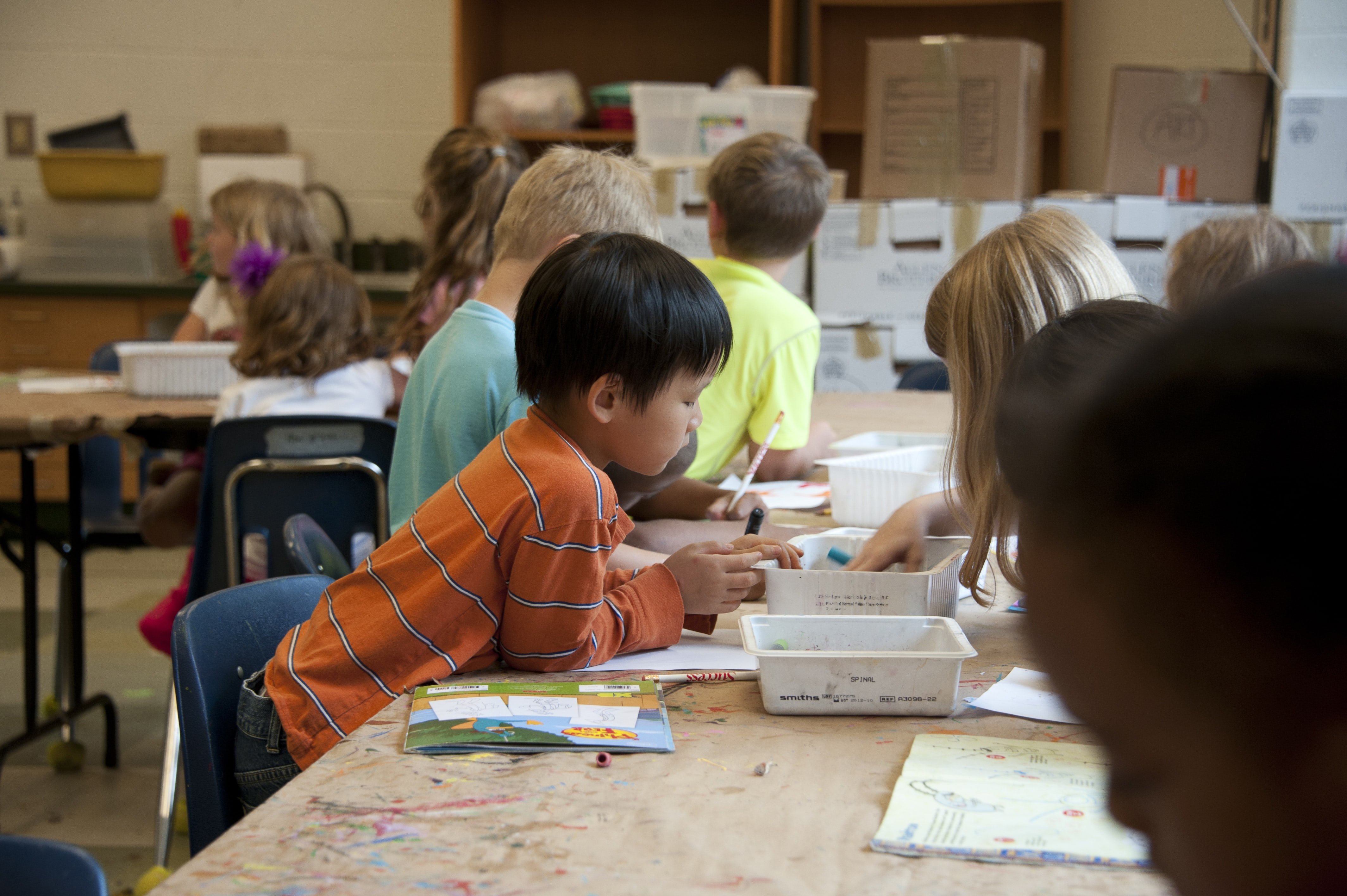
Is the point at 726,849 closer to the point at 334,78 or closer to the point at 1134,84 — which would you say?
the point at 1134,84

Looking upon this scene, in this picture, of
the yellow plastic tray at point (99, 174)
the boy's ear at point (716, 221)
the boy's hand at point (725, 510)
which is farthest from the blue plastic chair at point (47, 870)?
the yellow plastic tray at point (99, 174)

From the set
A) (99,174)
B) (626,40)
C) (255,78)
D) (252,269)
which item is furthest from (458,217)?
(255,78)

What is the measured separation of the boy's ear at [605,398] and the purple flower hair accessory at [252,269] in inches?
75.2

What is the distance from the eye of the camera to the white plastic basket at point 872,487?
1477 mm

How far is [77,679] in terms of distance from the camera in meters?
2.49

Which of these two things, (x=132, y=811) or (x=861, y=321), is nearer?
(x=132, y=811)

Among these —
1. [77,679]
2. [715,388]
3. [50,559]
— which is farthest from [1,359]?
[715,388]

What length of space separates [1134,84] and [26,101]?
4.30 metres

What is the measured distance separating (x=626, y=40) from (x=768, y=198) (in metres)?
2.68

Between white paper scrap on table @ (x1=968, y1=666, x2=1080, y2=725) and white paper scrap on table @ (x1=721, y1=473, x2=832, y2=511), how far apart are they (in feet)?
2.06

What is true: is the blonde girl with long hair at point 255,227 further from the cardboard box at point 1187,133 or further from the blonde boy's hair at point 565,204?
the cardboard box at point 1187,133

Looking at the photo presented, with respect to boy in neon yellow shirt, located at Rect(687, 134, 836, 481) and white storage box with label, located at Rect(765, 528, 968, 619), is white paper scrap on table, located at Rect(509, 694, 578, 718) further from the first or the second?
boy in neon yellow shirt, located at Rect(687, 134, 836, 481)

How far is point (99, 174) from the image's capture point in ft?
14.3

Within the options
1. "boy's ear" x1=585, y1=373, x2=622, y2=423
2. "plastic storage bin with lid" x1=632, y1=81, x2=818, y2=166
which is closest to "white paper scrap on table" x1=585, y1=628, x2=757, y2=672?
"boy's ear" x1=585, y1=373, x2=622, y2=423
